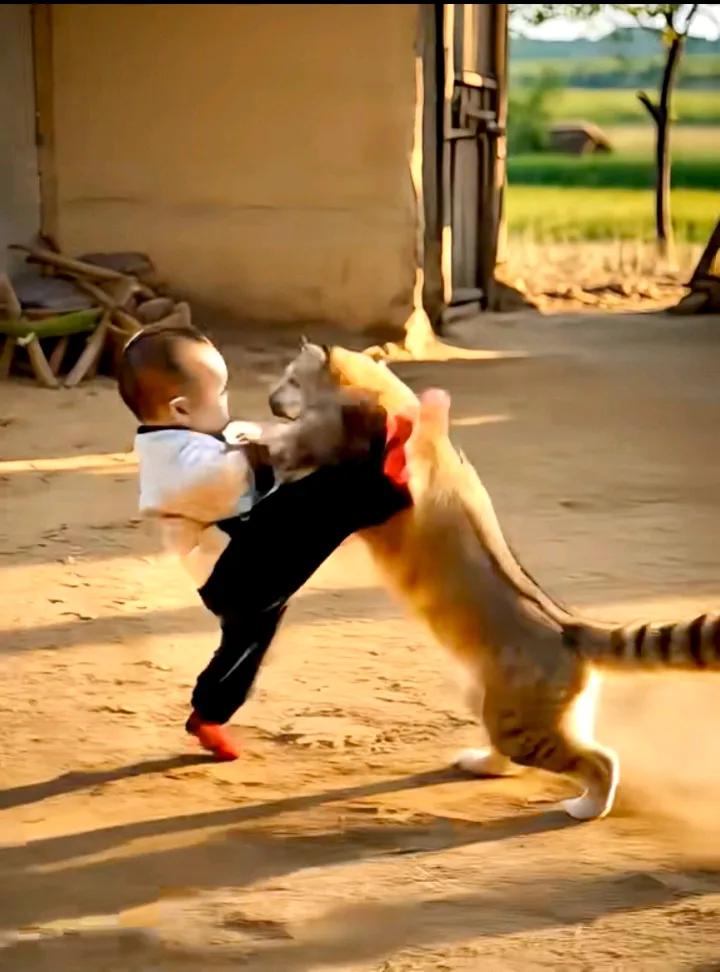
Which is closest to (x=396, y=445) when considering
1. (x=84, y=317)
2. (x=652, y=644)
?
(x=652, y=644)

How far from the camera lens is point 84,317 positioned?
7.59m

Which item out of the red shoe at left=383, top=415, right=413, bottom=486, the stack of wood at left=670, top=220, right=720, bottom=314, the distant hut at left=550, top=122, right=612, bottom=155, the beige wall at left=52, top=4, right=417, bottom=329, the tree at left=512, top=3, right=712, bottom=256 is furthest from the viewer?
the distant hut at left=550, top=122, right=612, bottom=155

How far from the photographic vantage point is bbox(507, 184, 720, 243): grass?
15.7 meters

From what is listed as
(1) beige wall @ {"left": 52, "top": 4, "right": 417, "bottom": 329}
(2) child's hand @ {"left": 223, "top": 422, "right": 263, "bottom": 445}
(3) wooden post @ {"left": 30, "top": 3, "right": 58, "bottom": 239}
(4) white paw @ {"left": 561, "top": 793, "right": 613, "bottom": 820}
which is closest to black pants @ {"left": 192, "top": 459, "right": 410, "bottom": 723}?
(2) child's hand @ {"left": 223, "top": 422, "right": 263, "bottom": 445}

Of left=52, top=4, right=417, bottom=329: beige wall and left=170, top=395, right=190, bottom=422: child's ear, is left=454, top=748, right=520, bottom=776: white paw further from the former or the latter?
left=52, top=4, right=417, bottom=329: beige wall

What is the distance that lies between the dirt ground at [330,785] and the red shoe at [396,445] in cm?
32

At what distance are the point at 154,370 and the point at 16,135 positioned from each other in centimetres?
671

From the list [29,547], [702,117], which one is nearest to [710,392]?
[29,547]

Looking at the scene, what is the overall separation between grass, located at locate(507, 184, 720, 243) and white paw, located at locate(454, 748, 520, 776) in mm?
13214

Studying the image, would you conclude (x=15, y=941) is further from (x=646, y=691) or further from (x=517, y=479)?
(x=517, y=479)

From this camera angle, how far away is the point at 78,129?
9016mm

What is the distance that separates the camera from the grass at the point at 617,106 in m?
16.2

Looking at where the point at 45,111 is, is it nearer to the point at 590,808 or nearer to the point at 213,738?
the point at 213,738

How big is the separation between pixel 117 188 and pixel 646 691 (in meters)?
6.58
